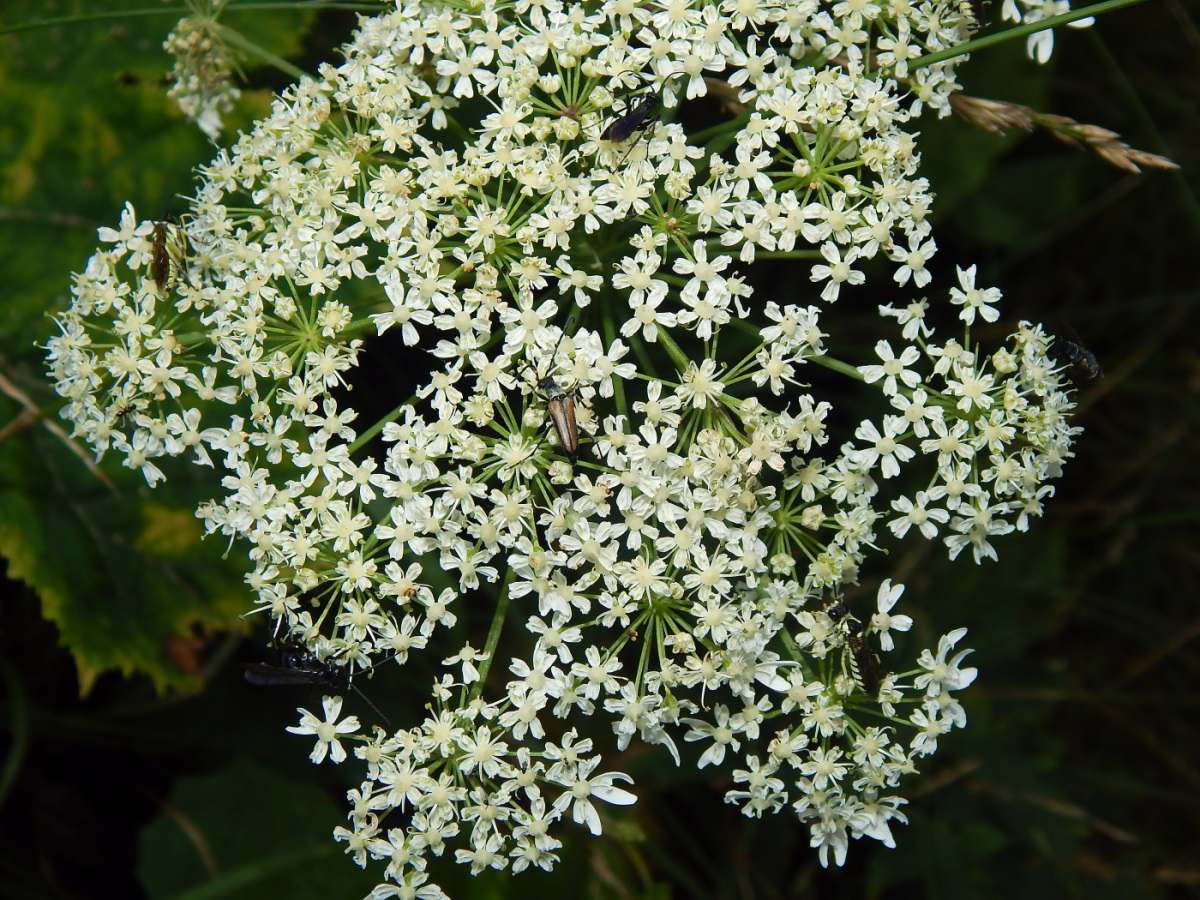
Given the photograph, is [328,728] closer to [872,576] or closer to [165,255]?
[165,255]

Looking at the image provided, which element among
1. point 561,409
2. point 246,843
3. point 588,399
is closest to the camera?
point 561,409

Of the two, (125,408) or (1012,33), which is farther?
(125,408)

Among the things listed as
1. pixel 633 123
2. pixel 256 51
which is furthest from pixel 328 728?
pixel 256 51

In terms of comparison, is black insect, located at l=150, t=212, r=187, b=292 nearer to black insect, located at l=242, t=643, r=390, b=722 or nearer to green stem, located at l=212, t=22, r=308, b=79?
green stem, located at l=212, t=22, r=308, b=79

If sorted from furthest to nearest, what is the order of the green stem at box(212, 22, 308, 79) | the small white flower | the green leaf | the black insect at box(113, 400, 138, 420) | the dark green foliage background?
the green leaf
the dark green foliage background
the green stem at box(212, 22, 308, 79)
the black insect at box(113, 400, 138, 420)
the small white flower

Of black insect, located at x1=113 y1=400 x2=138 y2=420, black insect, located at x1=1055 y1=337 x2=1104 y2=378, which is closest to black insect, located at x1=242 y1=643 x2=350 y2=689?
black insect, located at x1=113 y1=400 x2=138 y2=420

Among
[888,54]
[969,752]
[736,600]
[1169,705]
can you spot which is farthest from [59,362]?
[1169,705]

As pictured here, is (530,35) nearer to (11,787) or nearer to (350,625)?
(350,625)
